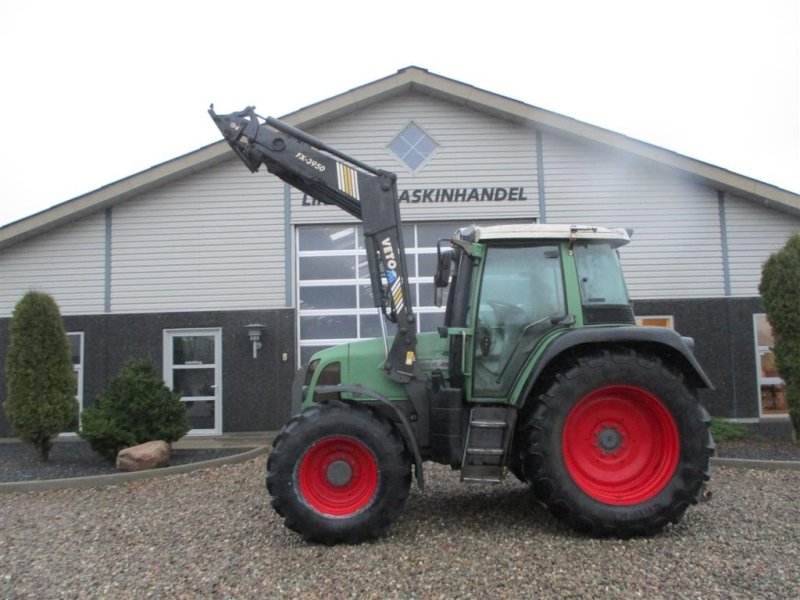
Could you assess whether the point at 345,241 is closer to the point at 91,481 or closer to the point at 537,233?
the point at 91,481

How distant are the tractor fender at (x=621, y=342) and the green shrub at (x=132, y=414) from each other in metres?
6.41

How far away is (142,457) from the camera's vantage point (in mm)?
9477

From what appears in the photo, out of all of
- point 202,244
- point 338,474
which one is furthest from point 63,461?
point 338,474

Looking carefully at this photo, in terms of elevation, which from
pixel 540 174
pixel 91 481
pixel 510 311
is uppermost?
pixel 540 174

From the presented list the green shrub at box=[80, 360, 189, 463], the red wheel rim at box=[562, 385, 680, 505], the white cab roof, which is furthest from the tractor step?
the green shrub at box=[80, 360, 189, 463]

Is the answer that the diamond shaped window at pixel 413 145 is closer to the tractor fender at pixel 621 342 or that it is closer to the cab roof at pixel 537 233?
the cab roof at pixel 537 233

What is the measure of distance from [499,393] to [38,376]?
7.49m

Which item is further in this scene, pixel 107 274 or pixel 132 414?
pixel 107 274

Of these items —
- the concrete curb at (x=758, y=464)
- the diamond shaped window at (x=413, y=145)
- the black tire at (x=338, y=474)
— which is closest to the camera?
the black tire at (x=338, y=474)

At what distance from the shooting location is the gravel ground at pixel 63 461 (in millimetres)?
9523

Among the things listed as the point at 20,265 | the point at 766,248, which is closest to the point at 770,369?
the point at 766,248

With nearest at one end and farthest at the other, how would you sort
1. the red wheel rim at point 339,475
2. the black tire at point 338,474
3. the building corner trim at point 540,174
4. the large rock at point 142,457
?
the black tire at point 338,474, the red wheel rim at point 339,475, the large rock at point 142,457, the building corner trim at point 540,174

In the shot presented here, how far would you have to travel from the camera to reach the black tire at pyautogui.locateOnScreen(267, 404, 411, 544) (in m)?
5.41

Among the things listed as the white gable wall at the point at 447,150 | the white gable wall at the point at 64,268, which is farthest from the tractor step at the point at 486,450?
the white gable wall at the point at 64,268
